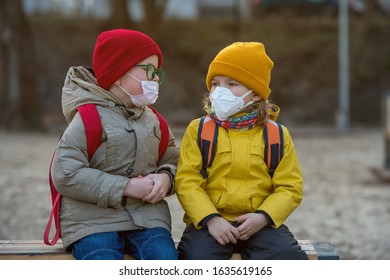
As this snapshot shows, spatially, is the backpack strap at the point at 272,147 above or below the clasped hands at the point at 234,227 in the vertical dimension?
above

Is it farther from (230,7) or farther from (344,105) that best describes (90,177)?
(230,7)

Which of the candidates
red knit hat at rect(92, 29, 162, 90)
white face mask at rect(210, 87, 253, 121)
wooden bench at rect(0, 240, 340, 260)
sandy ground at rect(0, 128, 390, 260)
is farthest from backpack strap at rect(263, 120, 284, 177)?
sandy ground at rect(0, 128, 390, 260)

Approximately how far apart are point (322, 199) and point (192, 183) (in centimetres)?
536

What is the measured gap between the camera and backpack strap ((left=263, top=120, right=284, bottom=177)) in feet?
10.5

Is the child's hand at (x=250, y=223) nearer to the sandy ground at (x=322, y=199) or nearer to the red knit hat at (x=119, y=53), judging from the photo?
the red knit hat at (x=119, y=53)

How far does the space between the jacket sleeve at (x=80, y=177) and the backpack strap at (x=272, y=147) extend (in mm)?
616

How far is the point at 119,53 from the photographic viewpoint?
320cm

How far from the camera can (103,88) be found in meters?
3.25

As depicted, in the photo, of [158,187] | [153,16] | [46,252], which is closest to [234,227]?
[158,187]

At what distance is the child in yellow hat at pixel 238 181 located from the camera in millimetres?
3121

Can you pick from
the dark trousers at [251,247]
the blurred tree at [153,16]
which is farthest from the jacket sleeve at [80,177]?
the blurred tree at [153,16]

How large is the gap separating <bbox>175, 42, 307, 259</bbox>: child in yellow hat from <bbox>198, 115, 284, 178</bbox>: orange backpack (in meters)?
0.02

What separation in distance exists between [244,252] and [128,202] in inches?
21.1

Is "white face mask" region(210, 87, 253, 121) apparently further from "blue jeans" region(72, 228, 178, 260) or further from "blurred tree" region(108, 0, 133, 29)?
"blurred tree" region(108, 0, 133, 29)
